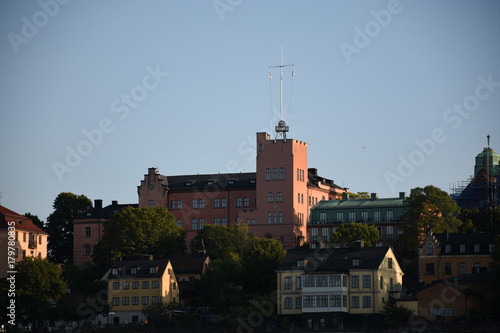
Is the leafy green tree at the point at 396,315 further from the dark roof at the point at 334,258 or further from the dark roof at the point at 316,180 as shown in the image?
the dark roof at the point at 316,180

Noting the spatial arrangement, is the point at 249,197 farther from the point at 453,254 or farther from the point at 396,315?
the point at 396,315

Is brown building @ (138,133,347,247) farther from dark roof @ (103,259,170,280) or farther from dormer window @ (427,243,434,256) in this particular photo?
dormer window @ (427,243,434,256)

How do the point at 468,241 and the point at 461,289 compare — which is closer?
the point at 461,289

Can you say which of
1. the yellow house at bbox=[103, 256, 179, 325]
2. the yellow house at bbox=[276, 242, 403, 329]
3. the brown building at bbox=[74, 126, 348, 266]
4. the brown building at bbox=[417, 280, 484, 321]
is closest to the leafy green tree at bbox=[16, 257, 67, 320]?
the yellow house at bbox=[103, 256, 179, 325]

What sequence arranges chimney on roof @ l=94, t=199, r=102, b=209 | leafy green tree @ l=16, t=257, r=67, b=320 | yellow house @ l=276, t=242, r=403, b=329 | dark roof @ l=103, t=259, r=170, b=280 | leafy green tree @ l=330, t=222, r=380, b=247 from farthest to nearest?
chimney on roof @ l=94, t=199, r=102, b=209 → leafy green tree @ l=330, t=222, r=380, b=247 → dark roof @ l=103, t=259, r=170, b=280 → leafy green tree @ l=16, t=257, r=67, b=320 → yellow house @ l=276, t=242, r=403, b=329

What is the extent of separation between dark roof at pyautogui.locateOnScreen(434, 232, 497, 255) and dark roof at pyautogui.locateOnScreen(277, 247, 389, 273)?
33.8ft

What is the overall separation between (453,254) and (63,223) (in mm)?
73112

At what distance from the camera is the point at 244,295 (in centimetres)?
14200

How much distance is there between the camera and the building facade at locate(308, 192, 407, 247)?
6678 inches

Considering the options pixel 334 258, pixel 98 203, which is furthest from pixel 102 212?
pixel 334 258

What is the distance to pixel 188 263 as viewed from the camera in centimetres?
15700

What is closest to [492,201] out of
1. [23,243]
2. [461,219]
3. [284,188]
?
[461,219]

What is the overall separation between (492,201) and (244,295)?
170ft

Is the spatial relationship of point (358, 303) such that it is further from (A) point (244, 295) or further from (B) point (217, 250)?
(B) point (217, 250)
